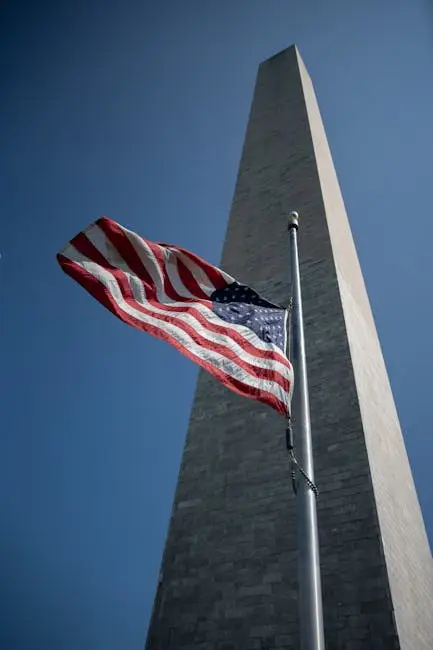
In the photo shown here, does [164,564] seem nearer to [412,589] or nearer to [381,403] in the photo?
[412,589]

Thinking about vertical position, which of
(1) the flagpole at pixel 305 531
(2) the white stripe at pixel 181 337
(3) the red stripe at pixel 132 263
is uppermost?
(3) the red stripe at pixel 132 263

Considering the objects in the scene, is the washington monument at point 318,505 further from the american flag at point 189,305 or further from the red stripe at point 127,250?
the red stripe at point 127,250

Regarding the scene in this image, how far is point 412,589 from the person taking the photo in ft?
27.0

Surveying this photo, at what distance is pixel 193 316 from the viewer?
6070mm

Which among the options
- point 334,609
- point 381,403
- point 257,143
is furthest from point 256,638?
point 257,143

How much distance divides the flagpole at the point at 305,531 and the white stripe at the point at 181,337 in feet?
0.99

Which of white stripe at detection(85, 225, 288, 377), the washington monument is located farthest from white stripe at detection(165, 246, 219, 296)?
the washington monument

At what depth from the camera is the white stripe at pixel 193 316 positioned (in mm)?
5352

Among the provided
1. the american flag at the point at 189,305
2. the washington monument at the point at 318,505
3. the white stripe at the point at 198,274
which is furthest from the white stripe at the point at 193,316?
the washington monument at the point at 318,505

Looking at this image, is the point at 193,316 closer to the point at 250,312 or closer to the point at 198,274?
the point at 250,312

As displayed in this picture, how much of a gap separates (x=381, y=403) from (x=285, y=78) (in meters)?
15.1

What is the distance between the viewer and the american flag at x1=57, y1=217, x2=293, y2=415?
525 cm

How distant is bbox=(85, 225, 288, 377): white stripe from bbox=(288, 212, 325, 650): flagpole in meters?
0.31

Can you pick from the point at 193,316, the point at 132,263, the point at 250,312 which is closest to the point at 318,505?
the point at 250,312
